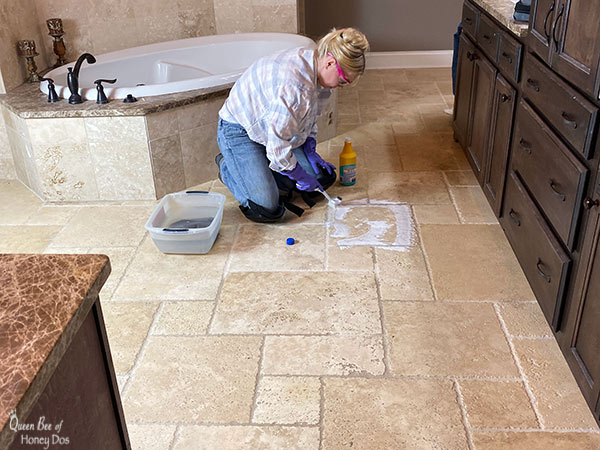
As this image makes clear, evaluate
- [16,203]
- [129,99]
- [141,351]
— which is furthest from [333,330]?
[16,203]

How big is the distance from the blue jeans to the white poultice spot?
0.33 metres

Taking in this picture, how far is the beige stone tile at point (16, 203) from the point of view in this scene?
121 inches

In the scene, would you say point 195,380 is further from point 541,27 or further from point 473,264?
point 541,27

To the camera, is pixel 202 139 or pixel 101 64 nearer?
pixel 202 139

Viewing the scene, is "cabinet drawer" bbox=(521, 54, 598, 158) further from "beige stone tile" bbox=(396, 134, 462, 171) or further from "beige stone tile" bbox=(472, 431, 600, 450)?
"beige stone tile" bbox=(396, 134, 462, 171)

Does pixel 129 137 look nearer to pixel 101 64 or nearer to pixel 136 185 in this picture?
pixel 136 185

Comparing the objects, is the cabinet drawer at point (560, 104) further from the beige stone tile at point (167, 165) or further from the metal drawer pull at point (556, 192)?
the beige stone tile at point (167, 165)

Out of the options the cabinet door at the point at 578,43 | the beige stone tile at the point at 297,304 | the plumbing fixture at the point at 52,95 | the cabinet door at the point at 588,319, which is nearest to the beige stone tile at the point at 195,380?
the beige stone tile at the point at 297,304

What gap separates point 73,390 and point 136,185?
2.28 meters

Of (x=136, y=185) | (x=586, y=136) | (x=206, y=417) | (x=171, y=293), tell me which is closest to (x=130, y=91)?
(x=136, y=185)

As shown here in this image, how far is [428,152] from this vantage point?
3.66m

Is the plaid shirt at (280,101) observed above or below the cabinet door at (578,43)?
below

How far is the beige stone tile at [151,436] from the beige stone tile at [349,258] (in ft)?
3.29

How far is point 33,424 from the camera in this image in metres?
0.83
